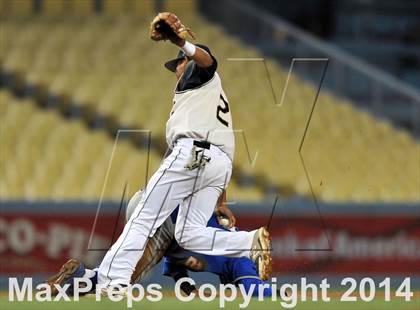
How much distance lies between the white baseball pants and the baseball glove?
26.3 inches

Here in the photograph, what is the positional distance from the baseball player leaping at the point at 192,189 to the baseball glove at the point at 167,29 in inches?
11.0

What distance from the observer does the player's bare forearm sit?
6.88 metres

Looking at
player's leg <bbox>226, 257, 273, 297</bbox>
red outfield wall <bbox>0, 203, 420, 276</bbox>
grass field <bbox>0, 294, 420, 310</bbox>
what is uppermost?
red outfield wall <bbox>0, 203, 420, 276</bbox>

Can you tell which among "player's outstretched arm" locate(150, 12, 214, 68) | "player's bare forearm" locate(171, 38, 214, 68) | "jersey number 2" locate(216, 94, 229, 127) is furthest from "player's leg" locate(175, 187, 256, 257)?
"player's outstretched arm" locate(150, 12, 214, 68)

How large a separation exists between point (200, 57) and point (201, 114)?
0.35m

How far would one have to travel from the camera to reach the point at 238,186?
14.3 m

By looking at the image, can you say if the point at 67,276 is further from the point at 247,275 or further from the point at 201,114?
the point at 201,114

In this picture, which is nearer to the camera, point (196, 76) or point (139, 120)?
point (196, 76)

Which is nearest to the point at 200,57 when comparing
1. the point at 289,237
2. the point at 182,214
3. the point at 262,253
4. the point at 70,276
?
the point at 182,214

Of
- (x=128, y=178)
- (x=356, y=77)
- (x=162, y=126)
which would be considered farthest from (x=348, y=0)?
(x=128, y=178)

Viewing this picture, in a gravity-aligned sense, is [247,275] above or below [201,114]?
below

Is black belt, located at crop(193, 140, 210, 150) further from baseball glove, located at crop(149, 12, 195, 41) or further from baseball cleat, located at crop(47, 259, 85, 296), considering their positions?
baseball cleat, located at crop(47, 259, 85, 296)

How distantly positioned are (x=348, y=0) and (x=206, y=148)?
42.0 feet

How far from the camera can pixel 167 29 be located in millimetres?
6852
